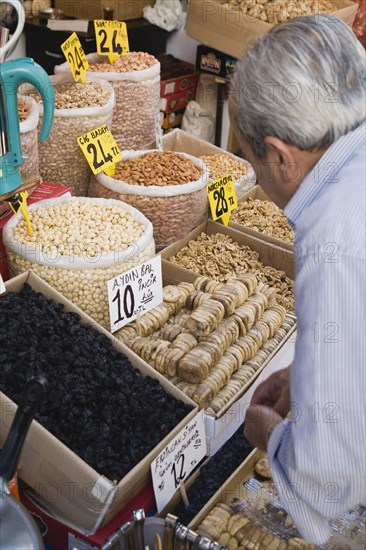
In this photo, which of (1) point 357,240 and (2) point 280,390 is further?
(2) point 280,390

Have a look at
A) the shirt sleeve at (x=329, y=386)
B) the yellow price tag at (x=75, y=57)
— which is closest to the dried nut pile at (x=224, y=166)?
the yellow price tag at (x=75, y=57)

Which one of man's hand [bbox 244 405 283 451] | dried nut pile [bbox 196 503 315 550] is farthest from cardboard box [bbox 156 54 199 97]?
dried nut pile [bbox 196 503 315 550]

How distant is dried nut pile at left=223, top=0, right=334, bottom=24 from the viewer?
11.5 ft

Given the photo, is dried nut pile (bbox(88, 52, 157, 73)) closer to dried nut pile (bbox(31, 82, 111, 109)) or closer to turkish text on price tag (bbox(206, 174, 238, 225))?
dried nut pile (bbox(31, 82, 111, 109))

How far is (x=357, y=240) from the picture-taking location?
1062mm

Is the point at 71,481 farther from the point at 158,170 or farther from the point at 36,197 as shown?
the point at 158,170

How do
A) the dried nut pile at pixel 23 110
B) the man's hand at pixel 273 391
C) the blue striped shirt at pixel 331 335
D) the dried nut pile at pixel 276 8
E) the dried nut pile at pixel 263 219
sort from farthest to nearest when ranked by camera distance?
1. the dried nut pile at pixel 276 8
2. the dried nut pile at pixel 263 219
3. the dried nut pile at pixel 23 110
4. the man's hand at pixel 273 391
5. the blue striped shirt at pixel 331 335

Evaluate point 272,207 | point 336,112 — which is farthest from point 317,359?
point 272,207

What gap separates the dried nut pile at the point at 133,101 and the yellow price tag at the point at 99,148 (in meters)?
0.26

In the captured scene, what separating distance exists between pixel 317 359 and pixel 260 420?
43 cm

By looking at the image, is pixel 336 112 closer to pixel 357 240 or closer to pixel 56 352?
pixel 357 240

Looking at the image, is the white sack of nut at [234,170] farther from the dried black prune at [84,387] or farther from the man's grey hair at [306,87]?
the man's grey hair at [306,87]

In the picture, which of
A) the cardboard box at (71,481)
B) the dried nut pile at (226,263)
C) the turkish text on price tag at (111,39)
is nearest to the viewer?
the cardboard box at (71,481)

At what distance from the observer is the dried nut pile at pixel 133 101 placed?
109 inches
